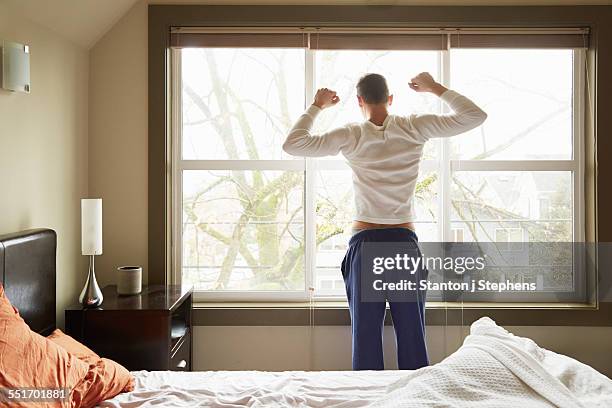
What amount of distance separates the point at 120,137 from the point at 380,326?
1.68 meters

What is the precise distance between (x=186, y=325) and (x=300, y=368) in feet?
2.15

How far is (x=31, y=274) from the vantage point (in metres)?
2.21

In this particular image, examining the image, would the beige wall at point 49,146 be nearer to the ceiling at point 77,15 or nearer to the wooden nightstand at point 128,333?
the ceiling at point 77,15

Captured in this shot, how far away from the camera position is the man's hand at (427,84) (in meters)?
2.79

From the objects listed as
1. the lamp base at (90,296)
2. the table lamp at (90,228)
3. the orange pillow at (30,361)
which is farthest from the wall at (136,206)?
the orange pillow at (30,361)

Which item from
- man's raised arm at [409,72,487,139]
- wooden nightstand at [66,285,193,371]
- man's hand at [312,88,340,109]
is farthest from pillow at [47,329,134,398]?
man's raised arm at [409,72,487,139]

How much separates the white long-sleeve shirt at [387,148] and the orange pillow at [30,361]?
133 centimetres

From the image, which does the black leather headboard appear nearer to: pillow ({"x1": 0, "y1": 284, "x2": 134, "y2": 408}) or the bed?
the bed

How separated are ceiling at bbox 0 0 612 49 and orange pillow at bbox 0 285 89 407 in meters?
1.31

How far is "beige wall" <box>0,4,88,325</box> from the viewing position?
92.4 inches

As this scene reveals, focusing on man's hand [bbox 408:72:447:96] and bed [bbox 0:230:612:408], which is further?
man's hand [bbox 408:72:447:96]

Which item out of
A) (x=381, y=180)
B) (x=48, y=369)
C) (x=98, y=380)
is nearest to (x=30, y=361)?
(x=48, y=369)

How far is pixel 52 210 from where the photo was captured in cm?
270

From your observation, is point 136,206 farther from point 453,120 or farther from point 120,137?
point 453,120
